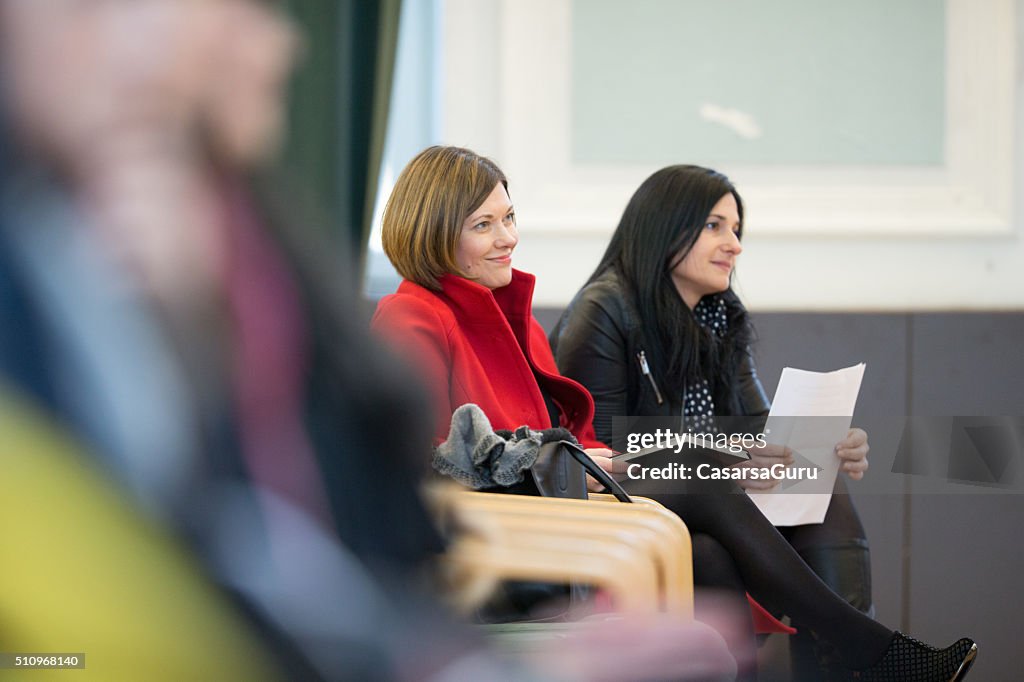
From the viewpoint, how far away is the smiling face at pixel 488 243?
6.57ft

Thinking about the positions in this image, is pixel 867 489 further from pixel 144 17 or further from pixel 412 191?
pixel 144 17

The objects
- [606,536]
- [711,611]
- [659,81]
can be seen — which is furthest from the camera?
[659,81]

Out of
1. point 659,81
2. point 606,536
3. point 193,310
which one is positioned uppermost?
point 659,81

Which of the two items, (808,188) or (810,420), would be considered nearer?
(810,420)

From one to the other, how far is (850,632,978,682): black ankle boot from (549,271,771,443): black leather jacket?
0.61m

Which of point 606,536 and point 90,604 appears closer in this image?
point 90,604

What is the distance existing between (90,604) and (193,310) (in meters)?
0.17

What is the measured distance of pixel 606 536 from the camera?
145 cm

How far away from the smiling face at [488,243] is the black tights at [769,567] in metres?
0.45

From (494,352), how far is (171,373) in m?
1.40

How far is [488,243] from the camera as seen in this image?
2004 mm

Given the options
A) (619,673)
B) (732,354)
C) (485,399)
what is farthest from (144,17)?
(732,354)

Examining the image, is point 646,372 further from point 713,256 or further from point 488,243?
point 488,243

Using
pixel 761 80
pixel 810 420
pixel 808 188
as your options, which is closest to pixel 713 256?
pixel 810 420
